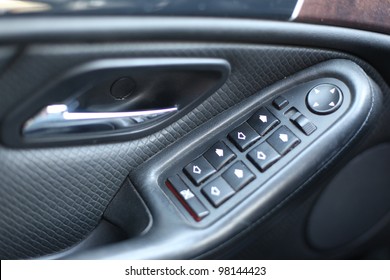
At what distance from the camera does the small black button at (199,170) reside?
0.74 m

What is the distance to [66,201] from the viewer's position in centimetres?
75

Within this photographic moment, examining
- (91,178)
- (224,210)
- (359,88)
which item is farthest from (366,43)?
(91,178)

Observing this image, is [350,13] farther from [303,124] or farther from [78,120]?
[78,120]

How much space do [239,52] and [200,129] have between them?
112 mm

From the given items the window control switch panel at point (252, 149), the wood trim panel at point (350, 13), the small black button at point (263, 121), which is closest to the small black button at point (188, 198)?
the window control switch panel at point (252, 149)

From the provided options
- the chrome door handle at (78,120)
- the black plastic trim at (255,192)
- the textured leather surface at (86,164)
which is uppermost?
the chrome door handle at (78,120)

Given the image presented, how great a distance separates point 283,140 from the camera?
753 mm

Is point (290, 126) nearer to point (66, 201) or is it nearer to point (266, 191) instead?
point (266, 191)

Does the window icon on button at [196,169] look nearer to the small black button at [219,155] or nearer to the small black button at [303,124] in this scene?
the small black button at [219,155]

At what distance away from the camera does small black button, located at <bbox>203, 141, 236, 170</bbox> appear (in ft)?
2.46

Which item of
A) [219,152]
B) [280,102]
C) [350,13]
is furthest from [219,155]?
[350,13]

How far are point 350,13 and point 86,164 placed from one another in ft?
1.24

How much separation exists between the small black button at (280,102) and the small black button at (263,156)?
0.18ft

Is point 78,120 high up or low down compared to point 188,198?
up
